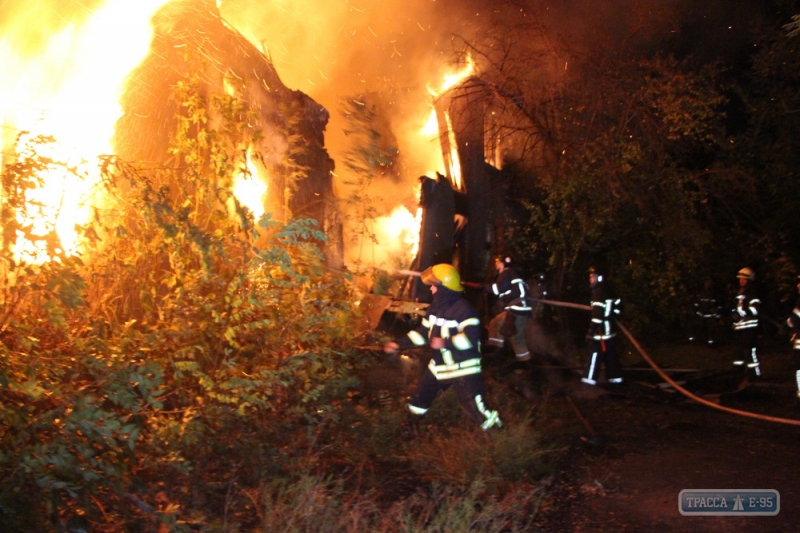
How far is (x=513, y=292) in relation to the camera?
1077 centimetres

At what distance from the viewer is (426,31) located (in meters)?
13.8

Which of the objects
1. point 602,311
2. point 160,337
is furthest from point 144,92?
point 602,311

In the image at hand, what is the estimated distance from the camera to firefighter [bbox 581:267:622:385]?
9766 millimetres

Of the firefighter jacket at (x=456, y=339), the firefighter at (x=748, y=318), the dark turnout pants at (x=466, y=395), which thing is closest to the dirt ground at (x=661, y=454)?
the firefighter at (x=748, y=318)

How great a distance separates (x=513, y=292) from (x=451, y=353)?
4.78 meters

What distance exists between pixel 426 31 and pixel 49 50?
8.46 m

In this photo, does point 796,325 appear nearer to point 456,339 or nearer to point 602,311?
point 602,311

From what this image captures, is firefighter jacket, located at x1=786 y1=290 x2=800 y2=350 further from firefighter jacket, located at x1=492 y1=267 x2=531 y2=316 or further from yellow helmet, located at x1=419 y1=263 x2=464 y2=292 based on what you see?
yellow helmet, located at x1=419 y1=263 x2=464 y2=292

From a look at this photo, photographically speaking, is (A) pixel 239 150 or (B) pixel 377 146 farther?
(B) pixel 377 146

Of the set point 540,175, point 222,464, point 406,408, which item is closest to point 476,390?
point 406,408

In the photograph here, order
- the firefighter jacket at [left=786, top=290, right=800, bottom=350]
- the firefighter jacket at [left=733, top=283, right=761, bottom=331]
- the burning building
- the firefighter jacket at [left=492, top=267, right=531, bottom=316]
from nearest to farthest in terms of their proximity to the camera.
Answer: the burning building → the firefighter jacket at [left=786, top=290, right=800, bottom=350] → the firefighter jacket at [left=733, top=283, right=761, bottom=331] → the firefighter jacket at [left=492, top=267, right=531, bottom=316]

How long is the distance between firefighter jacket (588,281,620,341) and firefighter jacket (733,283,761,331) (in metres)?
1.88

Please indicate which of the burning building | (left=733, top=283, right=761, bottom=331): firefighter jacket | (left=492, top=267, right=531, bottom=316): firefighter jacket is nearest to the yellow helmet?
the burning building

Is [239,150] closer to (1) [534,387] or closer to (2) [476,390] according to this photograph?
(2) [476,390]
